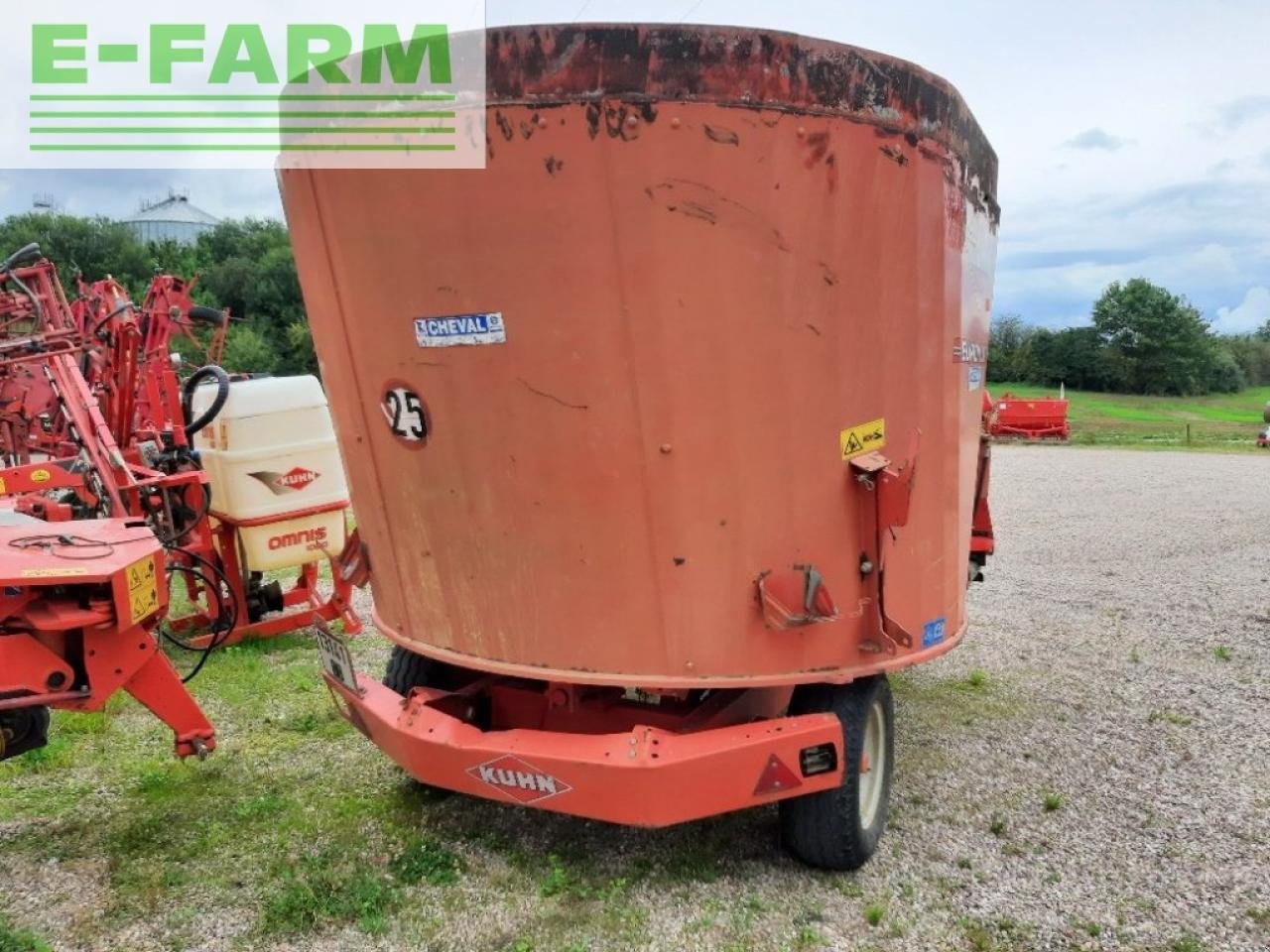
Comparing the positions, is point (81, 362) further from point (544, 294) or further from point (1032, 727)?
point (1032, 727)

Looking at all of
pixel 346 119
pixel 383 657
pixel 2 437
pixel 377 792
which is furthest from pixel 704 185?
Answer: pixel 2 437

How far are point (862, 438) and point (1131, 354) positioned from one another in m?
A: 57.3

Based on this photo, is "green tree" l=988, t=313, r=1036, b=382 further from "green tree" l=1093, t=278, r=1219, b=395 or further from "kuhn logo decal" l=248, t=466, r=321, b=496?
"kuhn logo decal" l=248, t=466, r=321, b=496

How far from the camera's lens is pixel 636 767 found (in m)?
2.89

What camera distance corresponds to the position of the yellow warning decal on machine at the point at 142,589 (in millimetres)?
3113

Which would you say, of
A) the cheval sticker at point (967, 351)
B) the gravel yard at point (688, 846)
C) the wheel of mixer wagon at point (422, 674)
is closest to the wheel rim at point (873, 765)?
the gravel yard at point (688, 846)

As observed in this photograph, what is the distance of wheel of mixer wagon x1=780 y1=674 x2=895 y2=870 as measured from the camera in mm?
3234

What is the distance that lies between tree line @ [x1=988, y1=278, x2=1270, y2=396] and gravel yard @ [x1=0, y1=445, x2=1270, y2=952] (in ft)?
165

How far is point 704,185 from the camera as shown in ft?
8.75

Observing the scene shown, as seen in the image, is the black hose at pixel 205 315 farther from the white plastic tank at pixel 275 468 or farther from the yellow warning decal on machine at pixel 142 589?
the yellow warning decal on machine at pixel 142 589

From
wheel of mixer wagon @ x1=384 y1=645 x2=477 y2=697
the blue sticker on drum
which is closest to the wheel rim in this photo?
the blue sticker on drum

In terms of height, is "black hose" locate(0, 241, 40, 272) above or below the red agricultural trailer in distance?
above

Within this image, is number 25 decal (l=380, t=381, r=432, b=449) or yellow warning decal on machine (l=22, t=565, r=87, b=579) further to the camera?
number 25 decal (l=380, t=381, r=432, b=449)

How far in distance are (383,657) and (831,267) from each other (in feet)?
14.3
